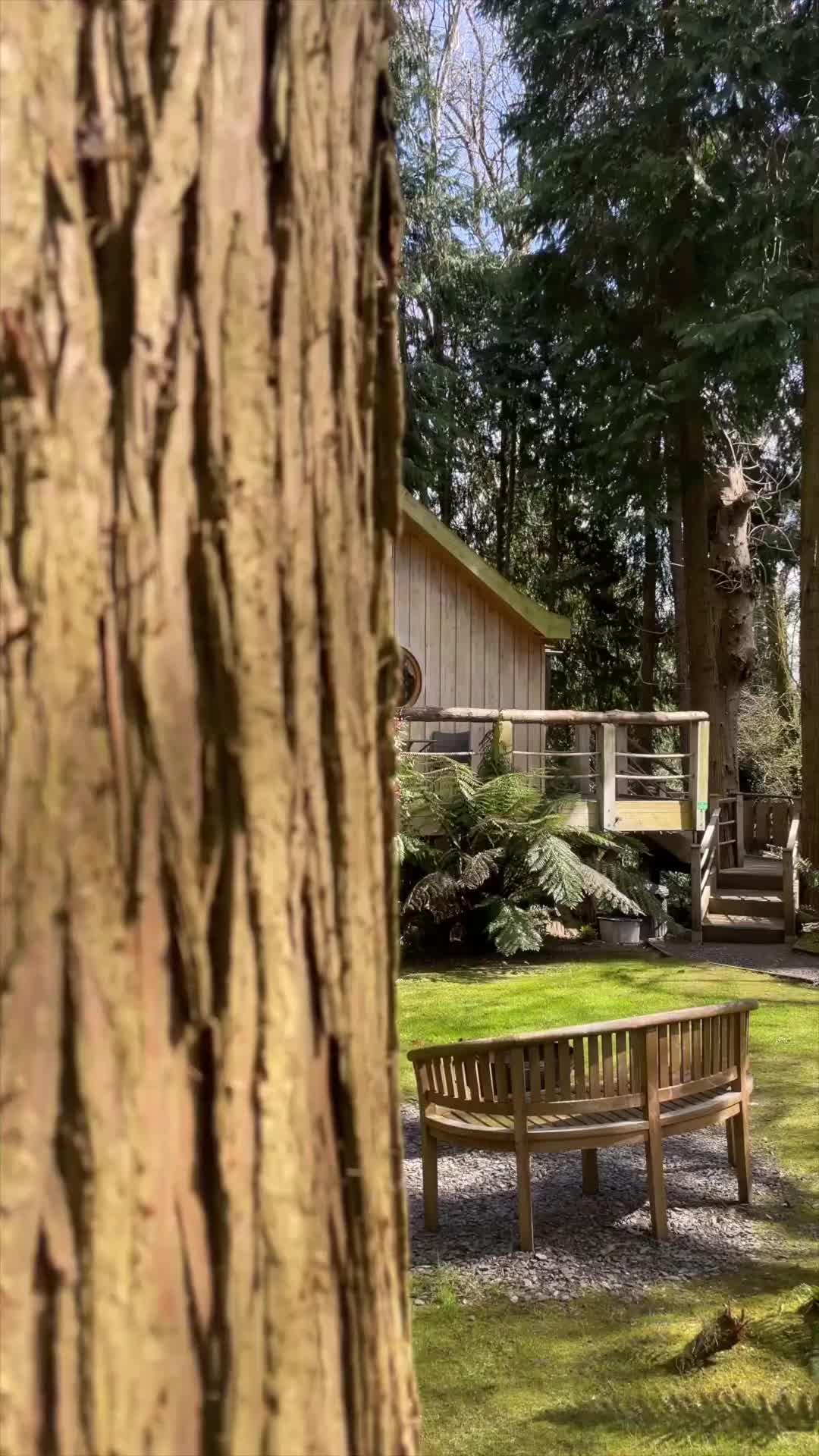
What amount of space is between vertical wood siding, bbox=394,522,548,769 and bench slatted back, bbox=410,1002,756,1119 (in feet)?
33.7

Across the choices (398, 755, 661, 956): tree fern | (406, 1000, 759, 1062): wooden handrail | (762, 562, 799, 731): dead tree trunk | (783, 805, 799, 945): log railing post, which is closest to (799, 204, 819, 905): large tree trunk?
(783, 805, 799, 945): log railing post

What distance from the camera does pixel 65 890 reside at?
1.37 metres

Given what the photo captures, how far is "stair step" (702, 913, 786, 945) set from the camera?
14.6m

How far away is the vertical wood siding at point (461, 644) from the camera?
55.0 ft

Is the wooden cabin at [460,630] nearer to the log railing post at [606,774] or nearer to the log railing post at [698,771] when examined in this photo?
the log railing post at [606,774]

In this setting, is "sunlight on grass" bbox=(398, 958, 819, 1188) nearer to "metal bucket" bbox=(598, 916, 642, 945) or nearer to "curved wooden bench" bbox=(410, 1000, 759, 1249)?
"metal bucket" bbox=(598, 916, 642, 945)

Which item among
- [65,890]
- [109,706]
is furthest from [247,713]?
[65,890]

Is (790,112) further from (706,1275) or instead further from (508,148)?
(706,1275)

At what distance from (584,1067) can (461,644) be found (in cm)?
1146

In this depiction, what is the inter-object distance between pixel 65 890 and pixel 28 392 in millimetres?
532

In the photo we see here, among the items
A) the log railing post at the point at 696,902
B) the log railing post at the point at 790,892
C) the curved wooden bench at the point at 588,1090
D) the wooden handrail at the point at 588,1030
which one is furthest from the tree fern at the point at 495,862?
the wooden handrail at the point at 588,1030

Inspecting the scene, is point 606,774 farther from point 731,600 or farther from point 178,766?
point 178,766

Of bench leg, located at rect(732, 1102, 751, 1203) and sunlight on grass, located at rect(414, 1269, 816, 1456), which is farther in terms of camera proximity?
bench leg, located at rect(732, 1102, 751, 1203)

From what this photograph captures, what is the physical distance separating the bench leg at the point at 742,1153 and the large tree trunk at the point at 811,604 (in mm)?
9884
